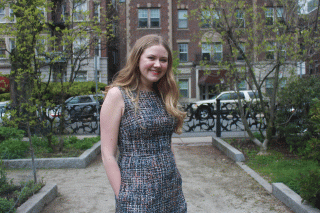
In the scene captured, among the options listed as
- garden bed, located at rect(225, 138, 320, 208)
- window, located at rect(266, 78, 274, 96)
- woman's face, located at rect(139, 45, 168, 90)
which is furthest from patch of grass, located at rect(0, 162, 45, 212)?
window, located at rect(266, 78, 274, 96)

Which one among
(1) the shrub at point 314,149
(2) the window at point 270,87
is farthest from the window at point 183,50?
(1) the shrub at point 314,149

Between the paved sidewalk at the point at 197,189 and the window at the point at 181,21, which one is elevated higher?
the window at the point at 181,21

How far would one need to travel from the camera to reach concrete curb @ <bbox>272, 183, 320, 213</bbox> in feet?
12.2

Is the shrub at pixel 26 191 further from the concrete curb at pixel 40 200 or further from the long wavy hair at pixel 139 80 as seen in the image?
the long wavy hair at pixel 139 80

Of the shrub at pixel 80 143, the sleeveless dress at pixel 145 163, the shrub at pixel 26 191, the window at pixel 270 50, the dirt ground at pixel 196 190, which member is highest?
the window at pixel 270 50

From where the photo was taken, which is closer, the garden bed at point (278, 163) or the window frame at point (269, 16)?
the garden bed at point (278, 163)

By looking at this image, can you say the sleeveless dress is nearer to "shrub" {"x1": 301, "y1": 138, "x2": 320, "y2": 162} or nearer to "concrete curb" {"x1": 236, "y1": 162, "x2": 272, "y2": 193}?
"shrub" {"x1": 301, "y1": 138, "x2": 320, "y2": 162}

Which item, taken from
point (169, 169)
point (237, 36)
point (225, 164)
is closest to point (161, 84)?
point (169, 169)

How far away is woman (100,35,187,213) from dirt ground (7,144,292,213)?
254cm

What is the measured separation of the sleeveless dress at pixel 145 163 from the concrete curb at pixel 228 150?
5.33 m

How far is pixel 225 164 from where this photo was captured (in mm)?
7000

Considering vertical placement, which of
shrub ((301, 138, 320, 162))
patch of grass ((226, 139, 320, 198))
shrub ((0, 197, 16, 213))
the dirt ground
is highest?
shrub ((301, 138, 320, 162))

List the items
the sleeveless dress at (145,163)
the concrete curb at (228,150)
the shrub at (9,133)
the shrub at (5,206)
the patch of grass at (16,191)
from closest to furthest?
the sleeveless dress at (145,163) < the shrub at (5,206) < the patch of grass at (16,191) < the concrete curb at (228,150) < the shrub at (9,133)

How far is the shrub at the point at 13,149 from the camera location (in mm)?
6661
